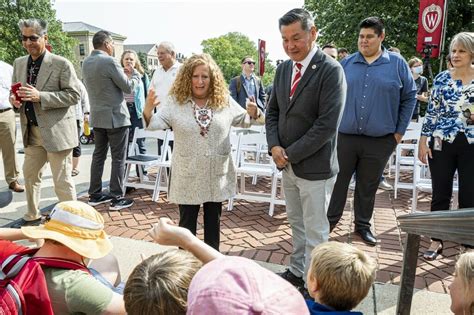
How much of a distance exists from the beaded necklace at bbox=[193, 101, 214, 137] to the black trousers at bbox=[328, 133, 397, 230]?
1.53 meters

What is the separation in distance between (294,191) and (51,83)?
101 inches

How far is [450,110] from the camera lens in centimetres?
333

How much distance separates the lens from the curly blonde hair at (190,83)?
287cm

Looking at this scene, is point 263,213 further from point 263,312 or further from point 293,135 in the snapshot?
point 263,312

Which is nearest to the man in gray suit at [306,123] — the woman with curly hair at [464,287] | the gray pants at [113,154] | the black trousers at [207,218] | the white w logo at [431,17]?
the black trousers at [207,218]

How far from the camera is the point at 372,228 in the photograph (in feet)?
14.0

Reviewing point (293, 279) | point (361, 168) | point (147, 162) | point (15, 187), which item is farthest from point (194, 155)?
point (15, 187)

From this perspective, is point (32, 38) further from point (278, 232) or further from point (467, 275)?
point (467, 275)

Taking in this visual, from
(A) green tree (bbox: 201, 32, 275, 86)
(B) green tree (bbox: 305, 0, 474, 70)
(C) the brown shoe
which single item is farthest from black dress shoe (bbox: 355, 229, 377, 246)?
(A) green tree (bbox: 201, 32, 275, 86)

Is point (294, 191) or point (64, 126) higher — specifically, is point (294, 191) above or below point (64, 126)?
below

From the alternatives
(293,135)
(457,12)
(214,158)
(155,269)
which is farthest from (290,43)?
(457,12)

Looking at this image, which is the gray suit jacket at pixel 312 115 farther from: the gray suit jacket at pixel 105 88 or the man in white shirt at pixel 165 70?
the man in white shirt at pixel 165 70

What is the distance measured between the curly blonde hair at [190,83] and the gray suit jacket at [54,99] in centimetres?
142

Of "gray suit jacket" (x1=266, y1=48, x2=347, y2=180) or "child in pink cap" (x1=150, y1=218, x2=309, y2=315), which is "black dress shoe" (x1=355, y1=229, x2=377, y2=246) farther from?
"child in pink cap" (x1=150, y1=218, x2=309, y2=315)
